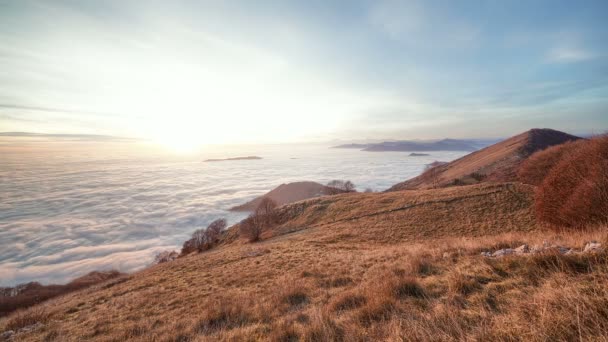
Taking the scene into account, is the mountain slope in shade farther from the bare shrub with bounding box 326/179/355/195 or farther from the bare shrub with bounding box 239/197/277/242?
the bare shrub with bounding box 239/197/277/242

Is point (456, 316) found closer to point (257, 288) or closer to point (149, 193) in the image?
point (257, 288)

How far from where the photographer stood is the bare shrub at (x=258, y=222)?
29.9m

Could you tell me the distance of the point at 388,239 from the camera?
59.7ft

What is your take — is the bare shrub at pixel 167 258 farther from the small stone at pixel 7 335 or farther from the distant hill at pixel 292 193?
the distant hill at pixel 292 193

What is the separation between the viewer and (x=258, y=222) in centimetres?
3189

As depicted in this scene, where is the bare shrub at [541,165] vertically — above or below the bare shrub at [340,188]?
above

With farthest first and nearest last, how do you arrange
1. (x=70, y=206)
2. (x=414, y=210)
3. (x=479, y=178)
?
(x=70, y=206), (x=479, y=178), (x=414, y=210)

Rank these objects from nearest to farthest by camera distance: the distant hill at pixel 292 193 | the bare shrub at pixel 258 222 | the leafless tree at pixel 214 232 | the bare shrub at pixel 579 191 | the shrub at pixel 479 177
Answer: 1. the bare shrub at pixel 579 191
2. the bare shrub at pixel 258 222
3. the leafless tree at pixel 214 232
4. the shrub at pixel 479 177
5. the distant hill at pixel 292 193

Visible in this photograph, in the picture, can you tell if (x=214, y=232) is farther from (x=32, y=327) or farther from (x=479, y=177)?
(x=479, y=177)

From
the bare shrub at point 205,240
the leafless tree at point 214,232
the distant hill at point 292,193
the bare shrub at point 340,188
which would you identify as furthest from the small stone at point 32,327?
the distant hill at point 292,193

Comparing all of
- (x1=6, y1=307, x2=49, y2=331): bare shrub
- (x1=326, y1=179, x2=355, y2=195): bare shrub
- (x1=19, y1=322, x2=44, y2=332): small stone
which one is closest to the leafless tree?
(x1=6, y1=307, x2=49, y2=331): bare shrub

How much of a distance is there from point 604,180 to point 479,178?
50.1 metres

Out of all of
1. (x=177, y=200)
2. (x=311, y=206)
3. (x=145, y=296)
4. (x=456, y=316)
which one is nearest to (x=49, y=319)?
(x=145, y=296)

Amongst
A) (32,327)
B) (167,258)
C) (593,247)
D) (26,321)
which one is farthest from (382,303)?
(167,258)
